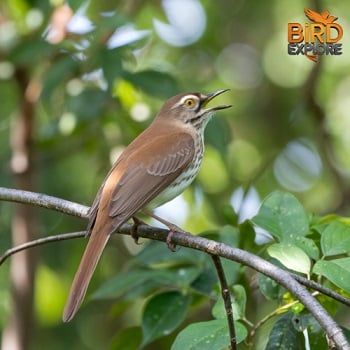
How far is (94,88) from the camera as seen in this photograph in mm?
5824

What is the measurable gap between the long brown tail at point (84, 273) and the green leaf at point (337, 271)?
3.33 feet

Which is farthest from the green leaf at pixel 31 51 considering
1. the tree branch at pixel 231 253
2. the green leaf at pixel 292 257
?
the green leaf at pixel 292 257

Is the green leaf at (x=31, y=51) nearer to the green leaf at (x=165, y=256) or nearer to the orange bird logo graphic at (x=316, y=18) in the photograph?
the green leaf at (x=165, y=256)

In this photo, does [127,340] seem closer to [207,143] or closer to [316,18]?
[207,143]

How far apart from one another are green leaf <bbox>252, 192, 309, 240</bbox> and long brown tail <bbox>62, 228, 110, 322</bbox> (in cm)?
78

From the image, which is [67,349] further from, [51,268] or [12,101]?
[12,101]

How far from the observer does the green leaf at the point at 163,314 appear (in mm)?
3822

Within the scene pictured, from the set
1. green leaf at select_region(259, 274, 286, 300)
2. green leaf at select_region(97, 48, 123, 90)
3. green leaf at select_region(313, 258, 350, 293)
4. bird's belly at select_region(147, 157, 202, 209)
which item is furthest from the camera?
green leaf at select_region(97, 48, 123, 90)

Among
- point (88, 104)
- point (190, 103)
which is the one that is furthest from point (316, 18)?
point (88, 104)

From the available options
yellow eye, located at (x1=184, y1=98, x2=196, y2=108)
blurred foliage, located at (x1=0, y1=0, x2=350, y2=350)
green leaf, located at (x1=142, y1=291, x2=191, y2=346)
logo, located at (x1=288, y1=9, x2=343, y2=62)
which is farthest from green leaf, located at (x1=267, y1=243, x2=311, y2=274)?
logo, located at (x1=288, y1=9, x2=343, y2=62)

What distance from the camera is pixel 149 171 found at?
4.56m

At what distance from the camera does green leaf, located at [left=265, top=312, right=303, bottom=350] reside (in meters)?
3.21

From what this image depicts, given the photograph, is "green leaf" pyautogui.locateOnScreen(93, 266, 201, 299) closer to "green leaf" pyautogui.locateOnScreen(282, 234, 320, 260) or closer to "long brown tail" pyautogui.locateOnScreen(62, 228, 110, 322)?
"long brown tail" pyautogui.locateOnScreen(62, 228, 110, 322)

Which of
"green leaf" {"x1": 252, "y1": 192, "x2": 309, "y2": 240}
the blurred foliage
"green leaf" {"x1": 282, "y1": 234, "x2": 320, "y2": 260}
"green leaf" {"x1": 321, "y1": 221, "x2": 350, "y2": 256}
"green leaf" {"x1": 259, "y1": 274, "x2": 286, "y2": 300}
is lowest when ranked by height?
the blurred foliage
